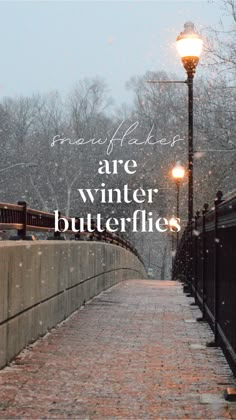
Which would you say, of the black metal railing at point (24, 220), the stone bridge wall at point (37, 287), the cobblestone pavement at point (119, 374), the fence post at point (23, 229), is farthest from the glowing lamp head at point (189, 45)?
the fence post at point (23, 229)

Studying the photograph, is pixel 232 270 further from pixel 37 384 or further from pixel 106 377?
pixel 37 384

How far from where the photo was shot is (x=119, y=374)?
23.9 feet

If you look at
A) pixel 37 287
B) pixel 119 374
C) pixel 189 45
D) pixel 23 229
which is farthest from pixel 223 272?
pixel 189 45

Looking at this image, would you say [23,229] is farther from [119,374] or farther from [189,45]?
[189,45]

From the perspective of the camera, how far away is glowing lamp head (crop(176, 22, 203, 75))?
53.9ft

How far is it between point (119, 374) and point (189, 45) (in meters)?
10.4

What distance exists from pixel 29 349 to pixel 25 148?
76.2 meters

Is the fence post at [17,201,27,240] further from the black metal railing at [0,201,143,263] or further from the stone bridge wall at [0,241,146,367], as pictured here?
the stone bridge wall at [0,241,146,367]

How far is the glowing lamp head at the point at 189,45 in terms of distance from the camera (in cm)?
1644

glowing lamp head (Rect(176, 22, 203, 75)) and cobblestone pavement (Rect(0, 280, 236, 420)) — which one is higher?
glowing lamp head (Rect(176, 22, 203, 75))

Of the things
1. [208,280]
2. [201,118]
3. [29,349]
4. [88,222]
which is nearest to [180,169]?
[201,118]

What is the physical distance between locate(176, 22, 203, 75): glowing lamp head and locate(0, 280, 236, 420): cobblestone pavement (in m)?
6.92

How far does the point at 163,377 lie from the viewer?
717 cm

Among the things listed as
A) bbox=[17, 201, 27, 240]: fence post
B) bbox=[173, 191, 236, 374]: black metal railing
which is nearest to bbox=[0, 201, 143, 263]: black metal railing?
bbox=[17, 201, 27, 240]: fence post
